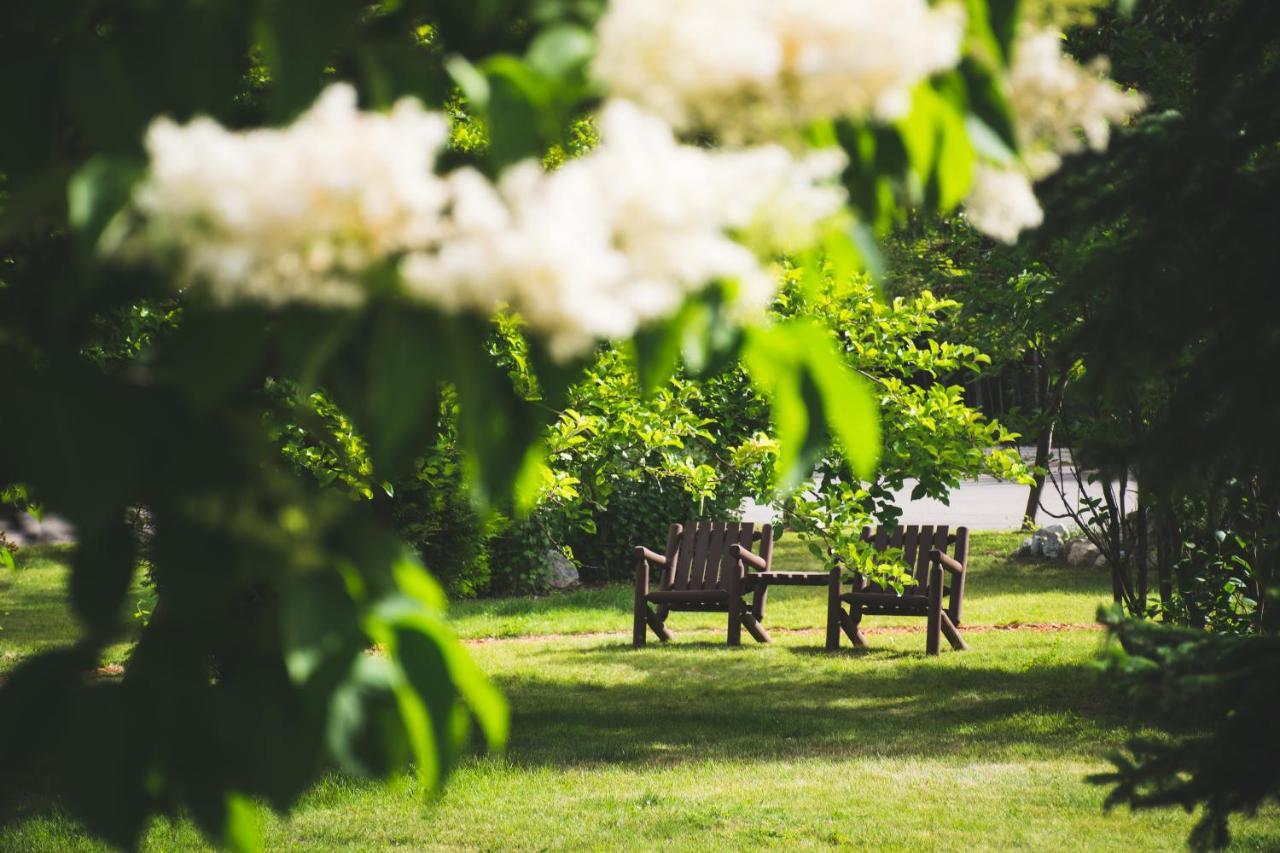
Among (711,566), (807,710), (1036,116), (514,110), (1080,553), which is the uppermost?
(1036,116)

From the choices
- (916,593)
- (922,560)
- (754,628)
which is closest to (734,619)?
(754,628)

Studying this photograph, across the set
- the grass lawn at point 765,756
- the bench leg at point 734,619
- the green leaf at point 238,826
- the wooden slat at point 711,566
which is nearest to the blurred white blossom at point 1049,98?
the green leaf at point 238,826

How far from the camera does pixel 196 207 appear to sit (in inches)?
29.7

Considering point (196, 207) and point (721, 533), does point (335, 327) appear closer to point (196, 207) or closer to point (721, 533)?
point (196, 207)

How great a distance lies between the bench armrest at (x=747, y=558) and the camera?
1091 centimetres

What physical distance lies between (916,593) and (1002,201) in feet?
31.9

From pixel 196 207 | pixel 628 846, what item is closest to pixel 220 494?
pixel 196 207

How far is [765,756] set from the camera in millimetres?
7336

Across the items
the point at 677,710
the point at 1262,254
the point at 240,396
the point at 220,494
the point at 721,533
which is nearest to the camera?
the point at 220,494

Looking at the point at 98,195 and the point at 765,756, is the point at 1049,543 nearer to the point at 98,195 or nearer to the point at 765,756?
the point at 765,756

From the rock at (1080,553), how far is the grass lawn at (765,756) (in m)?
4.12

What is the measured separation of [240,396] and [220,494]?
29 centimetres

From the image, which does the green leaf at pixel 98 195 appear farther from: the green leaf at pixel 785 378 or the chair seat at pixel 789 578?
the chair seat at pixel 789 578

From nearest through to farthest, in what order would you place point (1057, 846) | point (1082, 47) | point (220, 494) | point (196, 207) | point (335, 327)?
point (196, 207) → point (335, 327) → point (220, 494) → point (1057, 846) → point (1082, 47)
